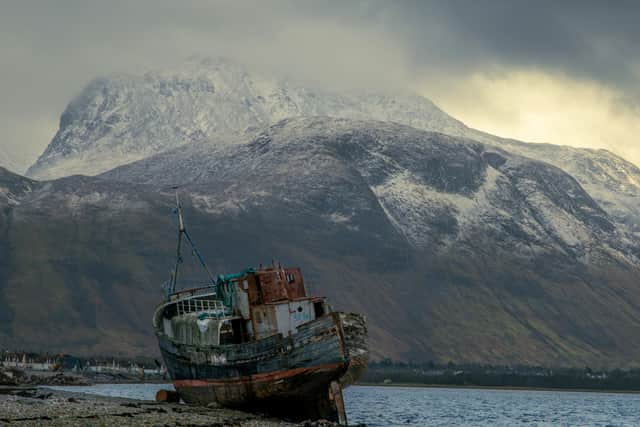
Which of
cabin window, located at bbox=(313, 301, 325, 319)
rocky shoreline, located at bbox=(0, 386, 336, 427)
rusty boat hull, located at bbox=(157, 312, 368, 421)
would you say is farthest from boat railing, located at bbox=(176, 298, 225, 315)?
rocky shoreline, located at bbox=(0, 386, 336, 427)

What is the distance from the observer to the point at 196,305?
10431 centimetres

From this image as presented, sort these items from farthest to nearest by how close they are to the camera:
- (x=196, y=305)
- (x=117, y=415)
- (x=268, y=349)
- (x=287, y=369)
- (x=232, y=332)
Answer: (x=196, y=305) < (x=232, y=332) < (x=268, y=349) < (x=287, y=369) < (x=117, y=415)

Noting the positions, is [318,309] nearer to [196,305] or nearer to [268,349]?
[268,349]

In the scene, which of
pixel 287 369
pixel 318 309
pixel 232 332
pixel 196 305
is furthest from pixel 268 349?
pixel 196 305

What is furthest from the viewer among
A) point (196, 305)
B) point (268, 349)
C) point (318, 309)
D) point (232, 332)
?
point (196, 305)

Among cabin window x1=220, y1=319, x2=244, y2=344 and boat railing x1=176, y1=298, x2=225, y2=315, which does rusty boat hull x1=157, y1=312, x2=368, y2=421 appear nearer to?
cabin window x1=220, y1=319, x2=244, y2=344

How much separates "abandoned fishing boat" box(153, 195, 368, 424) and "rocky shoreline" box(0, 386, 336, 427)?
2.49m

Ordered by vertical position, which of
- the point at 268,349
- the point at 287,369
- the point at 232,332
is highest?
the point at 232,332

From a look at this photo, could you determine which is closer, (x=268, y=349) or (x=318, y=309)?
(x=268, y=349)

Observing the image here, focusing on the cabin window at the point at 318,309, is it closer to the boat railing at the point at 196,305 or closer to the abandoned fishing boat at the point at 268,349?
the abandoned fishing boat at the point at 268,349

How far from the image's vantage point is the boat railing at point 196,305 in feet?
329

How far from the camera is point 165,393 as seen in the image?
102312 millimetres

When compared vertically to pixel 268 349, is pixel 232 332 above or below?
above

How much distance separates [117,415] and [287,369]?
15.3m
